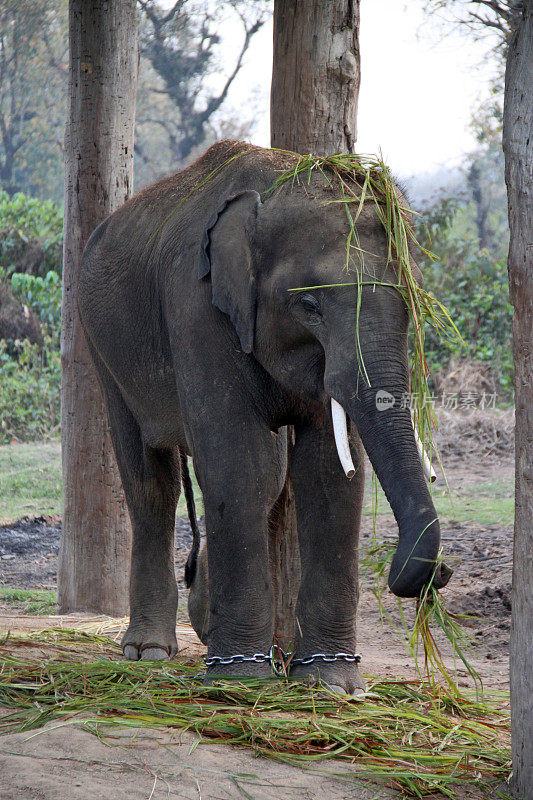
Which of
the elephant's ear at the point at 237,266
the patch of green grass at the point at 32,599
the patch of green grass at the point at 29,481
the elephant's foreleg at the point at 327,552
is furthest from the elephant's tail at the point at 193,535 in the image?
the patch of green grass at the point at 29,481

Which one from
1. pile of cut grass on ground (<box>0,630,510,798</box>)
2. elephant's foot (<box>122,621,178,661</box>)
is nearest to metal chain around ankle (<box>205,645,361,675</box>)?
pile of cut grass on ground (<box>0,630,510,798</box>)

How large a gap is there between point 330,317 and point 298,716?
143cm

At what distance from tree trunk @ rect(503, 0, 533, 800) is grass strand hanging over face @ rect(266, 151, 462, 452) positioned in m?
0.49

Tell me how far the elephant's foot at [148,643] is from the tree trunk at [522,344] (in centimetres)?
209

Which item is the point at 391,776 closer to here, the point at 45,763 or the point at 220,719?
the point at 220,719

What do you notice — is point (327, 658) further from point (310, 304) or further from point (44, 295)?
point (44, 295)

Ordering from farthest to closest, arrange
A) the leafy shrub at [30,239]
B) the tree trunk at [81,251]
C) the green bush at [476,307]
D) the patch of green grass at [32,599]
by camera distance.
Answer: the leafy shrub at [30,239] → the green bush at [476,307] → the patch of green grass at [32,599] → the tree trunk at [81,251]

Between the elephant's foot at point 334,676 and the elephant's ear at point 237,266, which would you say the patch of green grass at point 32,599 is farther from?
the elephant's ear at point 237,266

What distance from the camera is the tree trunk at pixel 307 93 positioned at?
4617mm

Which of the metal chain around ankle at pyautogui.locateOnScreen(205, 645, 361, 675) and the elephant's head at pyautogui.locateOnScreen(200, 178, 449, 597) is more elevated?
the elephant's head at pyautogui.locateOnScreen(200, 178, 449, 597)

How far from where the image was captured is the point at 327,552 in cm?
397

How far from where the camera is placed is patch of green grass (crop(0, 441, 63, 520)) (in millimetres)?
9500

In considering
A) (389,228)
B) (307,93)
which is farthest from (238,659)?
(307,93)

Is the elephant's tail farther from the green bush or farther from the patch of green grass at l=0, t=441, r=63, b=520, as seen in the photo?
the green bush
